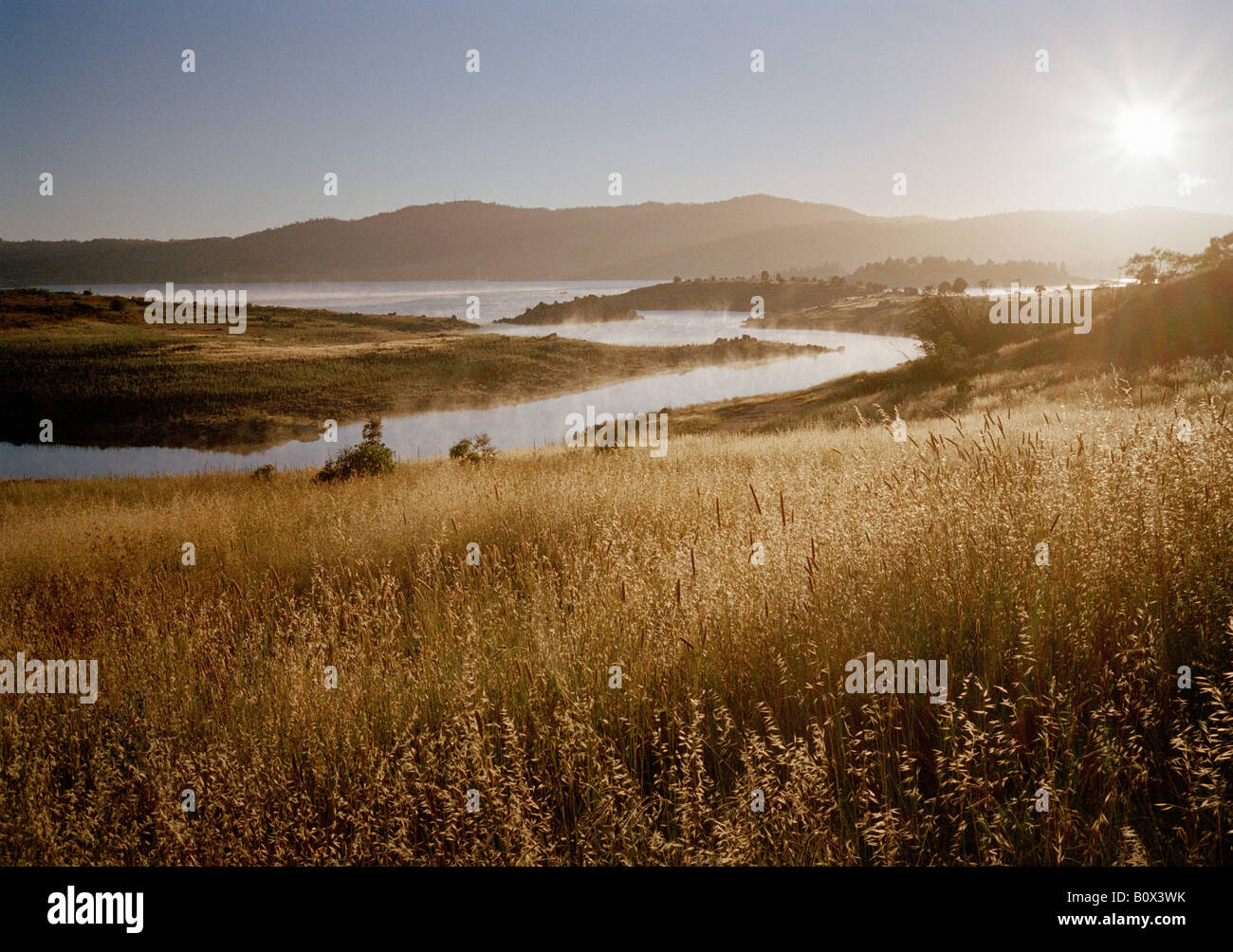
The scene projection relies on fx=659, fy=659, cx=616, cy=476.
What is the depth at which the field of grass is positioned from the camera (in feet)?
111

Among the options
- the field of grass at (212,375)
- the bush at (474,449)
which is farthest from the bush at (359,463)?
the field of grass at (212,375)

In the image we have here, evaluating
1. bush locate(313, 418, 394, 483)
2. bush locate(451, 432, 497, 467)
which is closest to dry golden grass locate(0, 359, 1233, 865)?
bush locate(313, 418, 394, 483)

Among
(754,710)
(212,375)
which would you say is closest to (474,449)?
(754,710)

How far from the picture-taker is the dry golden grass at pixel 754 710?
2576 mm

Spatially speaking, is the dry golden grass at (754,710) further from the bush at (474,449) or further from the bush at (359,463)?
the bush at (474,449)

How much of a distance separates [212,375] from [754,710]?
42.6 metres

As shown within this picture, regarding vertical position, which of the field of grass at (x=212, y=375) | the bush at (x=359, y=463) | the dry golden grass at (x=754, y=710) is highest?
the field of grass at (x=212, y=375)

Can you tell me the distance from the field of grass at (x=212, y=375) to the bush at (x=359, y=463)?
1969 cm

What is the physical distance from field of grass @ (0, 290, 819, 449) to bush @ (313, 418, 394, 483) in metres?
19.7

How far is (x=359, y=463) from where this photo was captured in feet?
55.7

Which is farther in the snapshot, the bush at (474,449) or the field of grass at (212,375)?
the field of grass at (212,375)

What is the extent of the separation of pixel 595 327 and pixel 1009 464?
82615 millimetres
